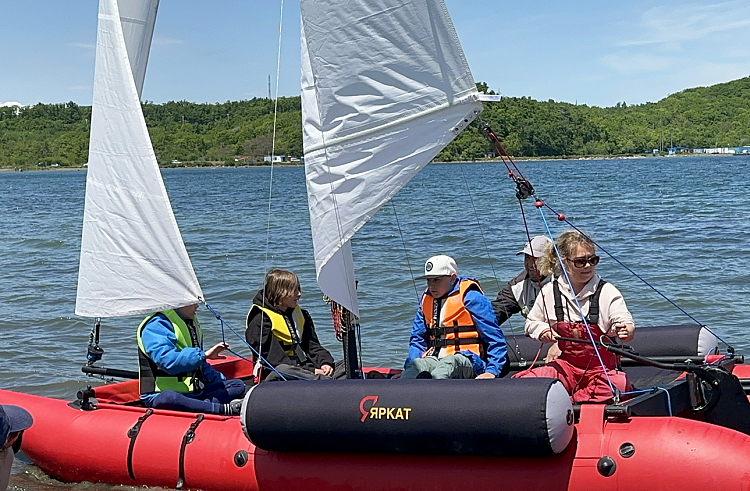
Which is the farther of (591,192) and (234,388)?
(591,192)

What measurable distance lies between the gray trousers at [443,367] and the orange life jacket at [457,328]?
0.15 metres

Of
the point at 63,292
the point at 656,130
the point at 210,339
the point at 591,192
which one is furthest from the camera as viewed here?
the point at 656,130

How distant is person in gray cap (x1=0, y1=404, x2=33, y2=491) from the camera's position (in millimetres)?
2324

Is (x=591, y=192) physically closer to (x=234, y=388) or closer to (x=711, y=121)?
(x=234, y=388)

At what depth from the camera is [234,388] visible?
6.37m

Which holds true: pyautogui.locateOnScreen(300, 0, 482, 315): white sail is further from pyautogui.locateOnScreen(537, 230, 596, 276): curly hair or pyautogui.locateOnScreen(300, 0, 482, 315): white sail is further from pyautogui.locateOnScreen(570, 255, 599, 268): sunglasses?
pyautogui.locateOnScreen(570, 255, 599, 268): sunglasses

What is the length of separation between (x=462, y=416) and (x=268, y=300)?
207 centimetres

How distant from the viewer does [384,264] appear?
14.9 meters

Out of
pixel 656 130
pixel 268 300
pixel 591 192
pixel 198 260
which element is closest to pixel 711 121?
pixel 656 130

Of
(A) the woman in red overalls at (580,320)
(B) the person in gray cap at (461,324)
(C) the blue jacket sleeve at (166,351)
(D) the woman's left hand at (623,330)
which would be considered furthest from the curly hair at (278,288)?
(D) the woman's left hand at (623,330)

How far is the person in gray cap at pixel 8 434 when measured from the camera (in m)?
2.32

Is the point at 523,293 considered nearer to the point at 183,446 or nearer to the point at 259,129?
the point at 183,446

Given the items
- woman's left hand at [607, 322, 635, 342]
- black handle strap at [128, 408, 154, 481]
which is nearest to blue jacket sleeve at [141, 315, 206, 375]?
black handle strap at [128, 408, 154, 481]

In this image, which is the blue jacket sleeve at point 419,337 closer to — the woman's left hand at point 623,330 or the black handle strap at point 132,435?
the woman's left hand at point 623,330
